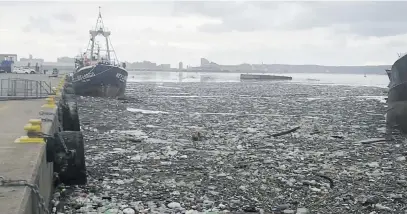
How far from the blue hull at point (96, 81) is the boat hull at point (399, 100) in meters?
18.2

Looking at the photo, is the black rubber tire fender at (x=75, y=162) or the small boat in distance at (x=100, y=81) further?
the small boat in distance at (x=100, y=81)

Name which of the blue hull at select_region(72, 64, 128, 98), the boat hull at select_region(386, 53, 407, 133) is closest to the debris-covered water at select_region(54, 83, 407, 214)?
the boat hull at select_region(386, 53, 407, 133)

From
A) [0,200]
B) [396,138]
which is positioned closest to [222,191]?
[0,200]

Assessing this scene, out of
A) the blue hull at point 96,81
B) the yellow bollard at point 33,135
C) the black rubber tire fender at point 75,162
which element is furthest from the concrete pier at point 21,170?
the blue hull at point 96,81

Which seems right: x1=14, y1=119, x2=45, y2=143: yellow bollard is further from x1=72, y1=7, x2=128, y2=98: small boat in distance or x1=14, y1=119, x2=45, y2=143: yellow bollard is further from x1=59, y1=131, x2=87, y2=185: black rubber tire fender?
x1=72, y1=7, x2=128, y2=98: small boat in distance

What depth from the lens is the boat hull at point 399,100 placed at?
14.3 meters

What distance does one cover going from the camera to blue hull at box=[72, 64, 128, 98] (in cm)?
2842

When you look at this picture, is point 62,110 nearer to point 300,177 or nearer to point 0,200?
point 300,177

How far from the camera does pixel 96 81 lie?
28406 millimetres

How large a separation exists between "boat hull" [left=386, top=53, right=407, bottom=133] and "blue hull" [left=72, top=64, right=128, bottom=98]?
59.7 ft

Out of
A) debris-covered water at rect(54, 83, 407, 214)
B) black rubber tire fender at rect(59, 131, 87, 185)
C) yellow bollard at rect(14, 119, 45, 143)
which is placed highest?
yellow bollard at rect(14, 119, 45, 143)

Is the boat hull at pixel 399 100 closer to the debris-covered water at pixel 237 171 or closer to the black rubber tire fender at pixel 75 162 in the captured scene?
the debris-covered water at pixel 237 171

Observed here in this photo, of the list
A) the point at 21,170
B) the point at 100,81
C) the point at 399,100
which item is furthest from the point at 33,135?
the point at 100,81

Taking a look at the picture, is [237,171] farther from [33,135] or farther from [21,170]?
[21,170]
